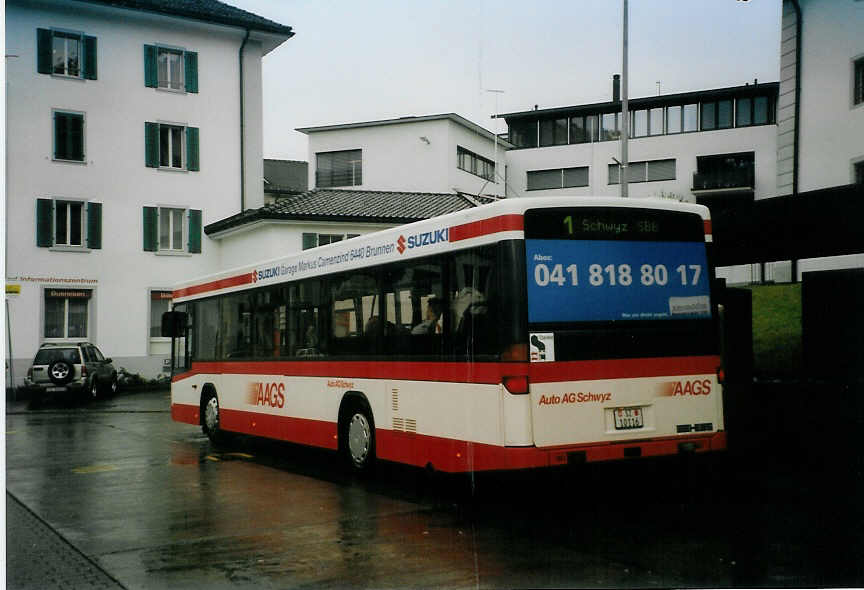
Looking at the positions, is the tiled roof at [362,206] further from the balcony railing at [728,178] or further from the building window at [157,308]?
the building window at [157,308]

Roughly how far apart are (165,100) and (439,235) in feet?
22.5

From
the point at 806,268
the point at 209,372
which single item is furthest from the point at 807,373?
the point at 209,372

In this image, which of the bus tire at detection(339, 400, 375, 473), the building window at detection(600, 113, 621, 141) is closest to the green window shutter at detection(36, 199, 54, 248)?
the bus tire at detection(339, 400, 375, 473)

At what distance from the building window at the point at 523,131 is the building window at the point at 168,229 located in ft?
19.9

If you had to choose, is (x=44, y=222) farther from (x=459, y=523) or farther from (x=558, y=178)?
(x=558, y=178)

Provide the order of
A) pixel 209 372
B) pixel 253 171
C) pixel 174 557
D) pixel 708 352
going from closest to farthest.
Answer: pixel 174 557
pixel 708 352
pixel 209 372
pixel 253 171

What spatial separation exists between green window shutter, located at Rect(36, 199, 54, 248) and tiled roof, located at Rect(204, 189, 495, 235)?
13.8 meters

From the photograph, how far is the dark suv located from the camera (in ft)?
51.0

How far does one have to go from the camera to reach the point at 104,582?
6625 mm

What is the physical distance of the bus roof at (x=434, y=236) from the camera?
27.4 feet

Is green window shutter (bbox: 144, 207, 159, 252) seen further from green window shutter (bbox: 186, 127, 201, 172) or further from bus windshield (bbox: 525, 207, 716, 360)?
bus windshield (bbox: 525, 207, 716, 360)

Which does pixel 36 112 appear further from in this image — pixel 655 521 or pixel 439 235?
pixel 655 521

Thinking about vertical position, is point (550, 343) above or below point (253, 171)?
below

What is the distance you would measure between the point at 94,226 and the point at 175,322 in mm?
2423
